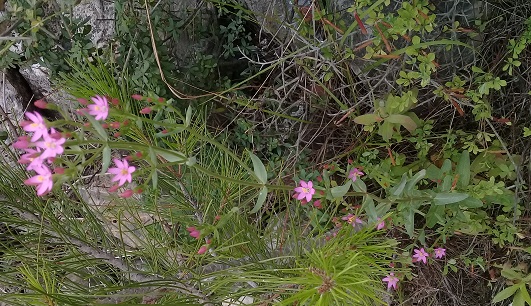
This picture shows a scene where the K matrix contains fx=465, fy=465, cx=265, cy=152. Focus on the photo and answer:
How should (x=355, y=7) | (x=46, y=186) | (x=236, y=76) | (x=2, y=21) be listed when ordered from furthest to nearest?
(x=236, y=76), (x=2, y=21), (x=355, y=7), (x=46, y=186)

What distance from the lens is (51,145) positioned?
27.2 inches

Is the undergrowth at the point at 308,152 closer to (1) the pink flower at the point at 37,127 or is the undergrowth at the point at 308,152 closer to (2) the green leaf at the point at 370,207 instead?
(2) the green leaf at the point at 370,207

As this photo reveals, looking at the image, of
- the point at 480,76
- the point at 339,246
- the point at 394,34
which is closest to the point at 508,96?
the point at 480,76

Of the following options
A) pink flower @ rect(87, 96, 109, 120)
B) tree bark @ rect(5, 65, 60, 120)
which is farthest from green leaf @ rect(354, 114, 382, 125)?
tree bark @ rect(5, 65, 60, 120)

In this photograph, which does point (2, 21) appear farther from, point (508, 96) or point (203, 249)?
point (508, 96)

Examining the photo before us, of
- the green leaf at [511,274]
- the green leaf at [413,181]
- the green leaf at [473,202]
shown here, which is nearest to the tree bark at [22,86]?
the green leaf at [413,181]

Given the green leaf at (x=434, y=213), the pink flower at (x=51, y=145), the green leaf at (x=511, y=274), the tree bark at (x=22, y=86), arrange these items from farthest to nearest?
the tree bark at (x=22, y=86), the green leaf at (x=511, y=274), the green leaf at (x=434, y=213), the pink flower at (x=51, y=145)

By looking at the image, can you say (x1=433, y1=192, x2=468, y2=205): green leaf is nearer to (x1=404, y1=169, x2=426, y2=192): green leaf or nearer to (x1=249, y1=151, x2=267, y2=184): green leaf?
(x1=404, y1=169, x2=426, y2=192): green leaf

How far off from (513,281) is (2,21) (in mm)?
1908

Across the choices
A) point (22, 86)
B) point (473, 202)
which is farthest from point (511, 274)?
point (22, 86)

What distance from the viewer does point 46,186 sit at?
0.72 metres

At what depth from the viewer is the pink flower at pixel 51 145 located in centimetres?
68

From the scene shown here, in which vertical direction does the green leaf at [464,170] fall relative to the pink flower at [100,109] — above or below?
below

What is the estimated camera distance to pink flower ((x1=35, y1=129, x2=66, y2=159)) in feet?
2.25
